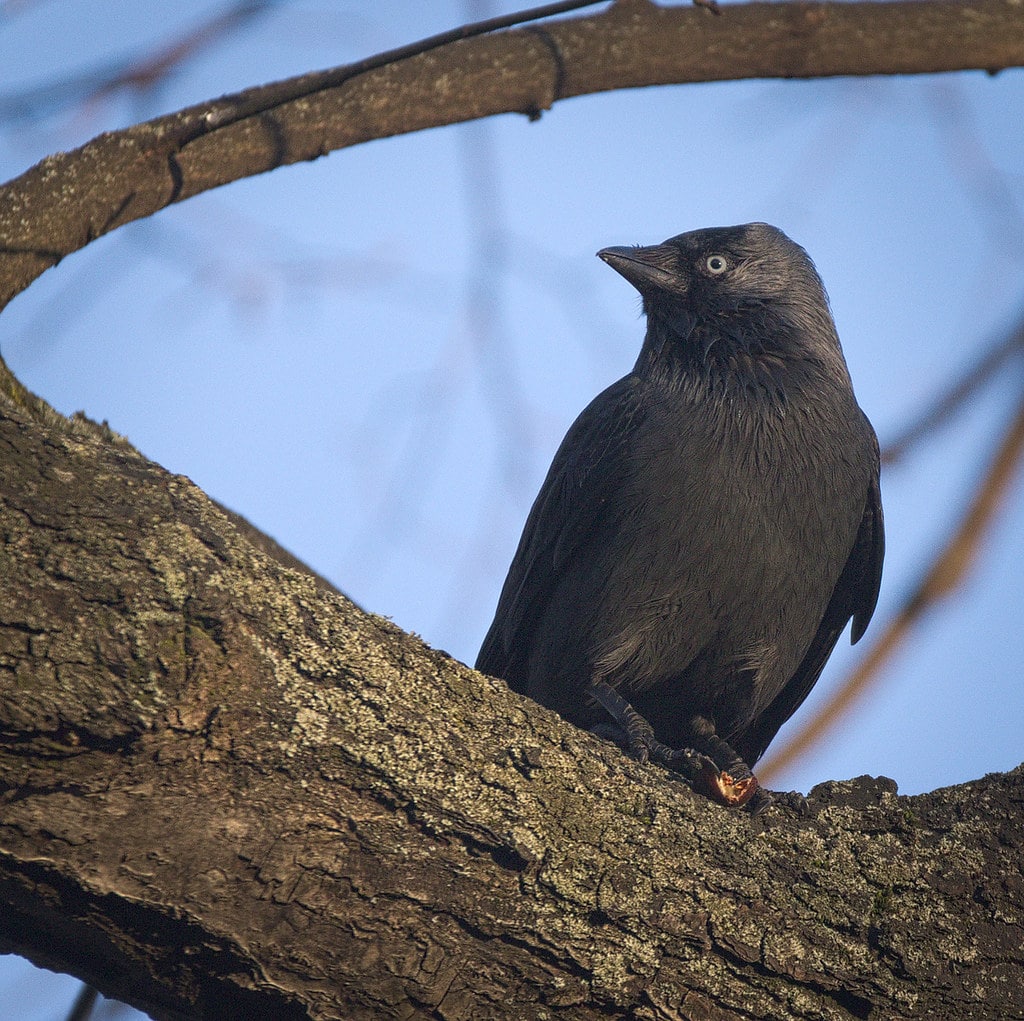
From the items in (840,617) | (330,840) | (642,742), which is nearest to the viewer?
(330,840)

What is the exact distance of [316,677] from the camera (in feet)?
7.23

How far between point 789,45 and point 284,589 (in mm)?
3069

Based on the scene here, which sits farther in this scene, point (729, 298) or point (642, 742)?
point (729, 298)

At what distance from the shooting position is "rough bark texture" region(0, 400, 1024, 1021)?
6.45 feet

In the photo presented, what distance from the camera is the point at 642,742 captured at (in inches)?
146

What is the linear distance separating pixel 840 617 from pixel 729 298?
1.43m

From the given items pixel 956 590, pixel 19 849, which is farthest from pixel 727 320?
pixel 19 849

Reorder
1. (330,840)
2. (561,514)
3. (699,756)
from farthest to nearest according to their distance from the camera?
(561,514)
(699,756)
(330,840)

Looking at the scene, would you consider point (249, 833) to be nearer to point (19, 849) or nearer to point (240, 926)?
point (240, 926)

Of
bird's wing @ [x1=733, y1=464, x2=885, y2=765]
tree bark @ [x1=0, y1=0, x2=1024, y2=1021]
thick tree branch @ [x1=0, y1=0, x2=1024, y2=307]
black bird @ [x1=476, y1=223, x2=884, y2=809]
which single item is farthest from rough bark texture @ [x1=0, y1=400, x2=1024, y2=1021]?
bird's wing @ [x1=733, y1=464, x2=885, y2=765]

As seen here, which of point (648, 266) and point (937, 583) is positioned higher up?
point (648, 266)

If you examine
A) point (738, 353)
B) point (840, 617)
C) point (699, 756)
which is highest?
point (738, 353)

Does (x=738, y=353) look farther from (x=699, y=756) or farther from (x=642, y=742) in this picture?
(x=699, y=756)

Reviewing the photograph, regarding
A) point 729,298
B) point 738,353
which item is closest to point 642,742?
point 738,353
